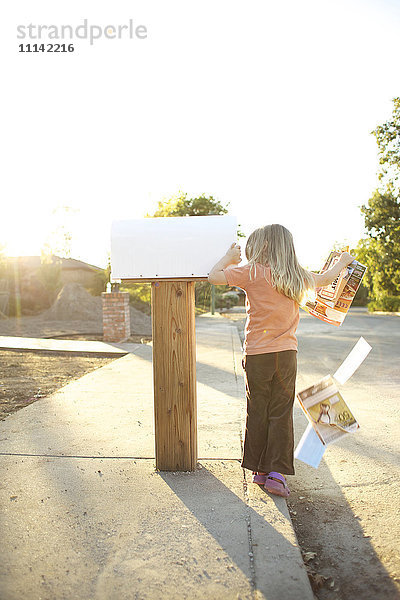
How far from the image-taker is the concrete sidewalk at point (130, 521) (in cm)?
197

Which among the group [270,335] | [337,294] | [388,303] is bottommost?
[388,303]

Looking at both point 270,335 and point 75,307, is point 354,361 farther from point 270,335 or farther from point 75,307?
point 75,307

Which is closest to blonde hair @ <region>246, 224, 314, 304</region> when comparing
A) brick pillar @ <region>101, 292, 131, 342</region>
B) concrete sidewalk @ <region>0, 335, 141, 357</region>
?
concrete sidewalk @ <region>0, 335, 141, 357</region>

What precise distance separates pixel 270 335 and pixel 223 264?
1.54 ft

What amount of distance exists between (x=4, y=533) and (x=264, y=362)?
4.97ft

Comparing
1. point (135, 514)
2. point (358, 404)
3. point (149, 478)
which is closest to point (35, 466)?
point (149, 478)

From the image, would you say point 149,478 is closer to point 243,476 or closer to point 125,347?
point 243,476

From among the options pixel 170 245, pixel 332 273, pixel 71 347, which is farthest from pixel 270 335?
pixel 71 347

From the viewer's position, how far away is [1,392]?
582 cm

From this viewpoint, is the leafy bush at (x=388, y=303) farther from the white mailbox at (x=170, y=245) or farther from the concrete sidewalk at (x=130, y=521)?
the white mailbox at (x=170, y=245)

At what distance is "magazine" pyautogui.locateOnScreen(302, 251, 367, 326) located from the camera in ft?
10.0

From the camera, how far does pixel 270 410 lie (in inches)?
115

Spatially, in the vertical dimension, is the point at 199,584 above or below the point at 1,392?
above

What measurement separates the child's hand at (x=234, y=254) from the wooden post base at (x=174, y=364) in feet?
1.10
